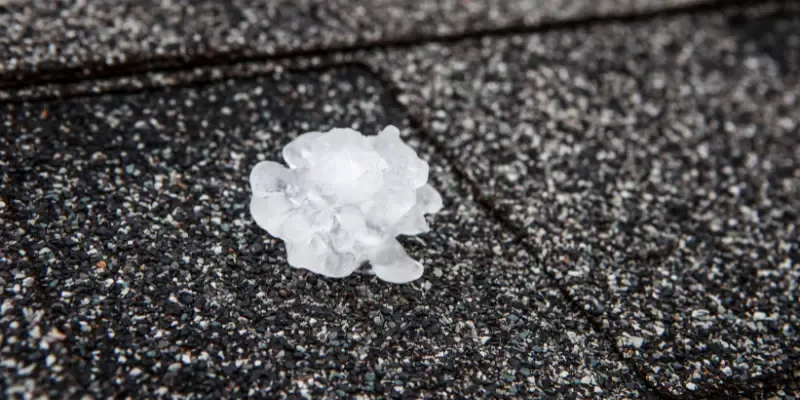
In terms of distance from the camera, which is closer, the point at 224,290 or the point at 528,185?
the point at 224,290

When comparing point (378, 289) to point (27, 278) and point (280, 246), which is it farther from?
point (27, 278)

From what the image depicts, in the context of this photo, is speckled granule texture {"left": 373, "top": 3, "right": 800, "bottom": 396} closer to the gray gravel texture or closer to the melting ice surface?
the gray gravel texture

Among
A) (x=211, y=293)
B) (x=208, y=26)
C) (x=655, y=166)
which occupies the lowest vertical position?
(x=211, y=293)

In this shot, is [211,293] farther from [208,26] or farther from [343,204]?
[208,26]

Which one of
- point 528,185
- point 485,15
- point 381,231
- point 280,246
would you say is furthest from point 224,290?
point 485,15

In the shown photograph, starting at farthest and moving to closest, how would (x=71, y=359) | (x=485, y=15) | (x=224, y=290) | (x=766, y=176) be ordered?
(x=485, y=15)
(x=766, y=176)
(x=224, y=290)
(x=71, y=359)

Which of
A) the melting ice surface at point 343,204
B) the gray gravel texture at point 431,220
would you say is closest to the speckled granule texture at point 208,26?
the gray gravel texture at point 431,220

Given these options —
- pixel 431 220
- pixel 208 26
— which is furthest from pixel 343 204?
pixel 208 26
